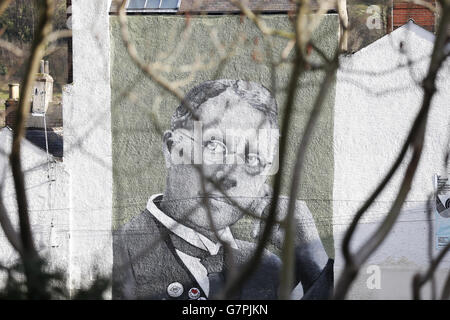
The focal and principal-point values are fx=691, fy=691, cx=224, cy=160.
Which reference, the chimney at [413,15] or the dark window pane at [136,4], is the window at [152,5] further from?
the chimney at [413,15]

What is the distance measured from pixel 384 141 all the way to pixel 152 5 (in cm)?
525

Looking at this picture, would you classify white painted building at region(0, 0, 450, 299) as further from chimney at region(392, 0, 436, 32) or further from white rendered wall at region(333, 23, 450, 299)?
chimney at region(392, 0, 436, 32)

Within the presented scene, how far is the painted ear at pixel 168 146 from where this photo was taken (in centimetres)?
1325

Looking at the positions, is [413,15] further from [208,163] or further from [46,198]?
[46,198]

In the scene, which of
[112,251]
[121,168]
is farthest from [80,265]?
[121,168]

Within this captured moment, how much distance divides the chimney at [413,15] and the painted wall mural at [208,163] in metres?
2.14

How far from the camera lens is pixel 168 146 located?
13.3 metres

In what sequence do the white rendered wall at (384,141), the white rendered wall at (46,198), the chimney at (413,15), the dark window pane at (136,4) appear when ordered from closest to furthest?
the white rendered wall at (384,141) → the white rendered wall at (46,198) → the dark window pane at (136,4) → the chimney at (413,15)

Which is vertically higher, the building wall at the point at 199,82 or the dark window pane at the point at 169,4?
the dark window pane at the point at 169,4

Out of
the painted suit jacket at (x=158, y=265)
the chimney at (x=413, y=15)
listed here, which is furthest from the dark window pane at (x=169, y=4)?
the chimney at (x=413, y=15)

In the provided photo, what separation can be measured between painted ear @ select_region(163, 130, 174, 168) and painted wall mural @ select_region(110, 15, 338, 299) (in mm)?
19

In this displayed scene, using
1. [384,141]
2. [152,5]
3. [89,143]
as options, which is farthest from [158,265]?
[152,5]

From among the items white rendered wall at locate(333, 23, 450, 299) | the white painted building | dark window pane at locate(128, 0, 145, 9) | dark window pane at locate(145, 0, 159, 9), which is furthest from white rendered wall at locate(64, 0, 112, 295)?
white rendered wall at locate(333, 23, 450, 299)

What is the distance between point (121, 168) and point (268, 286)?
11.9 ft
